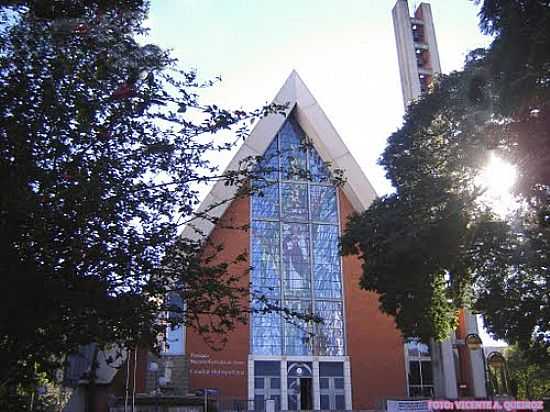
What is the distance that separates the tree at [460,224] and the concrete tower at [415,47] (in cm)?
1141

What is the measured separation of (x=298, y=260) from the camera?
2656cm

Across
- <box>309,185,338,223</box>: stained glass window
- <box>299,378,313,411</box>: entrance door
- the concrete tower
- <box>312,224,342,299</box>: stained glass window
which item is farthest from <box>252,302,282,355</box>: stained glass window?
the concrete tower

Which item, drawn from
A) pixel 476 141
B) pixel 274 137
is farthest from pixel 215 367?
pixel 476 141

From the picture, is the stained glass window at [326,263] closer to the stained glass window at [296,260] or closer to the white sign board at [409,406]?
the stained glass window at [296,260]

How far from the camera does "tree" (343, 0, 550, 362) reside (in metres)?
10.3

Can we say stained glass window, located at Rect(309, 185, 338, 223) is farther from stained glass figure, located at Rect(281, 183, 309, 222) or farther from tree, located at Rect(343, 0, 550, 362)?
tree, located at Rect(343, 0, 550, 362)

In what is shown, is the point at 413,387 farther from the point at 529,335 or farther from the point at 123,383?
the point at 123,383

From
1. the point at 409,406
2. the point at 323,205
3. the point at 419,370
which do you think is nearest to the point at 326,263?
the point at 323,205

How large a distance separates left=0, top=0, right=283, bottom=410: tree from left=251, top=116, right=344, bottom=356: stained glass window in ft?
66.1

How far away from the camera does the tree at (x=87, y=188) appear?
403 centimetres

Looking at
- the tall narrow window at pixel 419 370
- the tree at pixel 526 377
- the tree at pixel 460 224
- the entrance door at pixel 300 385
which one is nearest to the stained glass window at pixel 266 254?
the entrance door at pixel 300 385

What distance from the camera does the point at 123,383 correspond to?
75.6 feet

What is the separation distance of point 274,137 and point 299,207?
3421 millimetres

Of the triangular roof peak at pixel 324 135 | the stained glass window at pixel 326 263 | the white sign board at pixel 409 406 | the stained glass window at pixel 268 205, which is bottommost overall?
the white sign board at pixel 409 406
